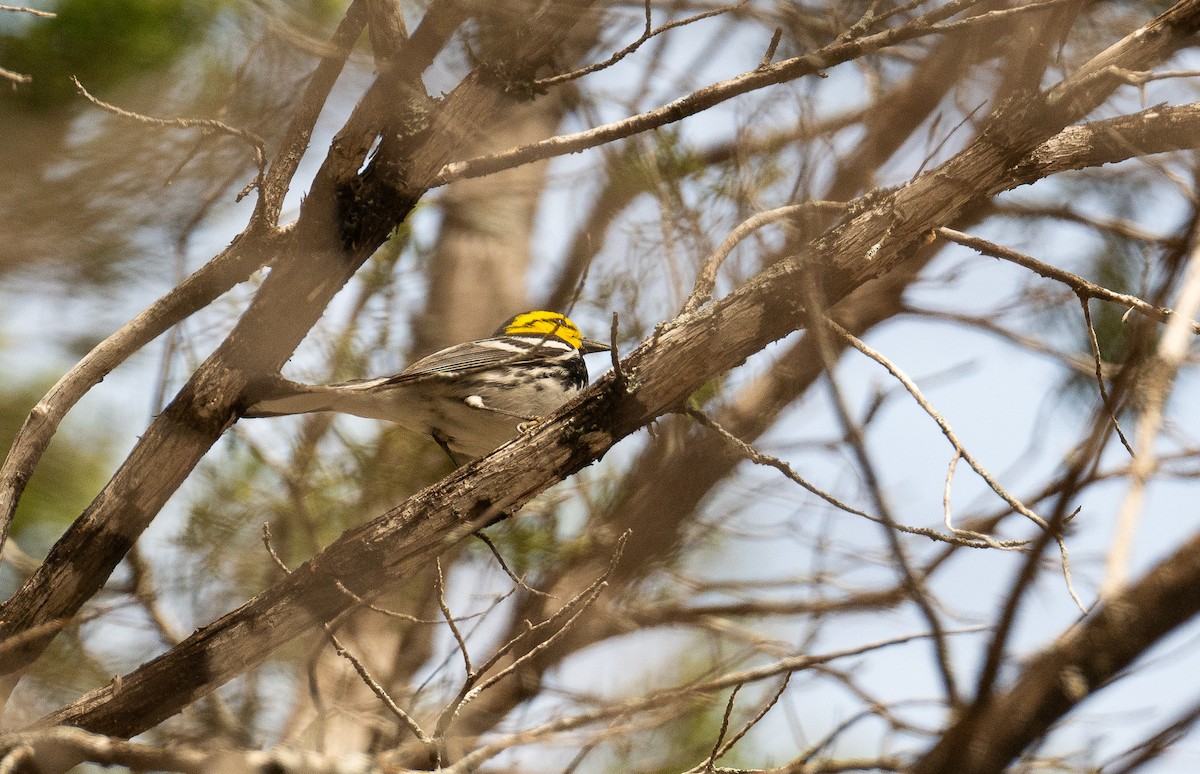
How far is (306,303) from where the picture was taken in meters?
3.06

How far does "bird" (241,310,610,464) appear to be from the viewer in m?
4.43

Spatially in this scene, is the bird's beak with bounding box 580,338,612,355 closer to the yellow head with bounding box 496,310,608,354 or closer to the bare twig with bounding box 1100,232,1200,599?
the yellow head with bounding box 496,310,608,354

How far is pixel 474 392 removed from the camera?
4676 millimetres

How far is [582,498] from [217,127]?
319cm

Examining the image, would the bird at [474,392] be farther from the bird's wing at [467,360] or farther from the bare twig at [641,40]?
the bare twig at [641,40]

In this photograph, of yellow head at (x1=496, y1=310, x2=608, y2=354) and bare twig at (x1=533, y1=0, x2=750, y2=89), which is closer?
bare twig at (x1=533, y1=0, x2=750, y2=89)

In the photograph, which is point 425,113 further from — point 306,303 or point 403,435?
point 403,435

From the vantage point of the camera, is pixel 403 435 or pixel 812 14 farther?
pixel 403 435

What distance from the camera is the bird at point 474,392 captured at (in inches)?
175

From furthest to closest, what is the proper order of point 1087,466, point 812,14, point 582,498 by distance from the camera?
1. point 582,498
2. point 812,14
3. point 1087,466

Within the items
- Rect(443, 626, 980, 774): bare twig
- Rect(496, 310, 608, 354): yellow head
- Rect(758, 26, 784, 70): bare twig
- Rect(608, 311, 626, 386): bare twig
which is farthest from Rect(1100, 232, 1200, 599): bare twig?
Rect(496, 310, 608, 354): yellow head

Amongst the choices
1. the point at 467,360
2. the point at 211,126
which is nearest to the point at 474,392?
the point at 467,360

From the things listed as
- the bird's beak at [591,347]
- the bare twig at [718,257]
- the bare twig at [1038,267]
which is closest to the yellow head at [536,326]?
the bird's beak at [591,347]

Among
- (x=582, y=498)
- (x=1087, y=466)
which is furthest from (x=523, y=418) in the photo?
(x=1087, y=466)
